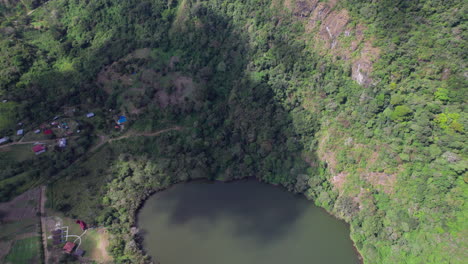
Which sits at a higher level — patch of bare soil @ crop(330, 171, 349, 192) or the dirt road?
patch of bare soil @ crop(330, 171, 349, 192)

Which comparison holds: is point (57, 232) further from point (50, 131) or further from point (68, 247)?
point (50, 131)

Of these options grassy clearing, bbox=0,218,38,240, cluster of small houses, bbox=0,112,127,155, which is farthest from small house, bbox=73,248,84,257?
cluster of small houses, bbox=0,112,127,155

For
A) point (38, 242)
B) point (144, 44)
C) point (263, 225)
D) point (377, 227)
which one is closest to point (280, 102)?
point (263, 225)

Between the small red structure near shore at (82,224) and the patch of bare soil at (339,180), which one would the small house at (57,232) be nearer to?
the small red structure near shore at (82,224)

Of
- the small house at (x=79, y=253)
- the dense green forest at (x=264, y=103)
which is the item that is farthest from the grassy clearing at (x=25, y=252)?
the dense green forest at (x=264, y=103)

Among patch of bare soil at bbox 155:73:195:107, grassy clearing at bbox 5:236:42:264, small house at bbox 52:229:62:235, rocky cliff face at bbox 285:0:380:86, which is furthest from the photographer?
patch of bare soil at bbox 155:73:195:107

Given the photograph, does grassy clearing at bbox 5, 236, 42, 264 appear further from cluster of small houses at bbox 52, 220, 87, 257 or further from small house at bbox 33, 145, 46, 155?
small house at bbox 33, 145, 46, 155

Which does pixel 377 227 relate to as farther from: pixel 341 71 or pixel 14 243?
pixel 14 243
